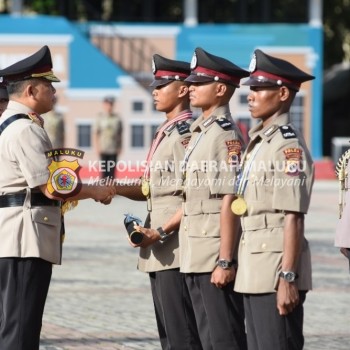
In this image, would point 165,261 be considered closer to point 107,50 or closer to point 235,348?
point 235,348

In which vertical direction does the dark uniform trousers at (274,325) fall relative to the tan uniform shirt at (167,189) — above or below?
below

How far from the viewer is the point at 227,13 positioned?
1459 inches

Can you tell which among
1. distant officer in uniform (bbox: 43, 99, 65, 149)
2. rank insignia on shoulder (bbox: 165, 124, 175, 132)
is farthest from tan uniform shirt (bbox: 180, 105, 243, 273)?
distant officer in uniform (bbox: 43, 99, 65, 149)

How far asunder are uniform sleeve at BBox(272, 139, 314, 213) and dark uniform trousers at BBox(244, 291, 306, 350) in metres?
0.43

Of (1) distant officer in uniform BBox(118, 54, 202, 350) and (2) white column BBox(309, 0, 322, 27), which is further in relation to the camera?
(2) white column BBox(309, 0, 322, 27)

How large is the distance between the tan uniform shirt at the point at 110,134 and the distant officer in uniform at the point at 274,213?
1923cm

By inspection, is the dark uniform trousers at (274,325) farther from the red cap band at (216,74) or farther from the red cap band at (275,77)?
the red cap band at (216,74)

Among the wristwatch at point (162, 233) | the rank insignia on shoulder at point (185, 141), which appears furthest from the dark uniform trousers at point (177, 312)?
the rank insignia on shoulder at point (185, 141)

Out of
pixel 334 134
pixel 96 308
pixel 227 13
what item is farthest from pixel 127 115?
pixel 96 308

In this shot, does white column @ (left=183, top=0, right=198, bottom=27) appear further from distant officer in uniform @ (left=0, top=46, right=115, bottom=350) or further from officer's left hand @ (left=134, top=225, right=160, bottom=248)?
distant officer in uniform @ (left=0, top=46, right=115, bottom=350)

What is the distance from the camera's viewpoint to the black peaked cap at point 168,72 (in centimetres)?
771

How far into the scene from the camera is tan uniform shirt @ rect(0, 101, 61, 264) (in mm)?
6844

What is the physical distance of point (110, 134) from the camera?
25.6m

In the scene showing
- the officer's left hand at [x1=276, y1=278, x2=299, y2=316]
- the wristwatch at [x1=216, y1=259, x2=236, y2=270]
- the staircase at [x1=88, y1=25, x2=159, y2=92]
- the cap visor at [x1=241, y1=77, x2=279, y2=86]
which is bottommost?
the officer's left hand at [x1=276, y1=278, x2=299, y2=316]
